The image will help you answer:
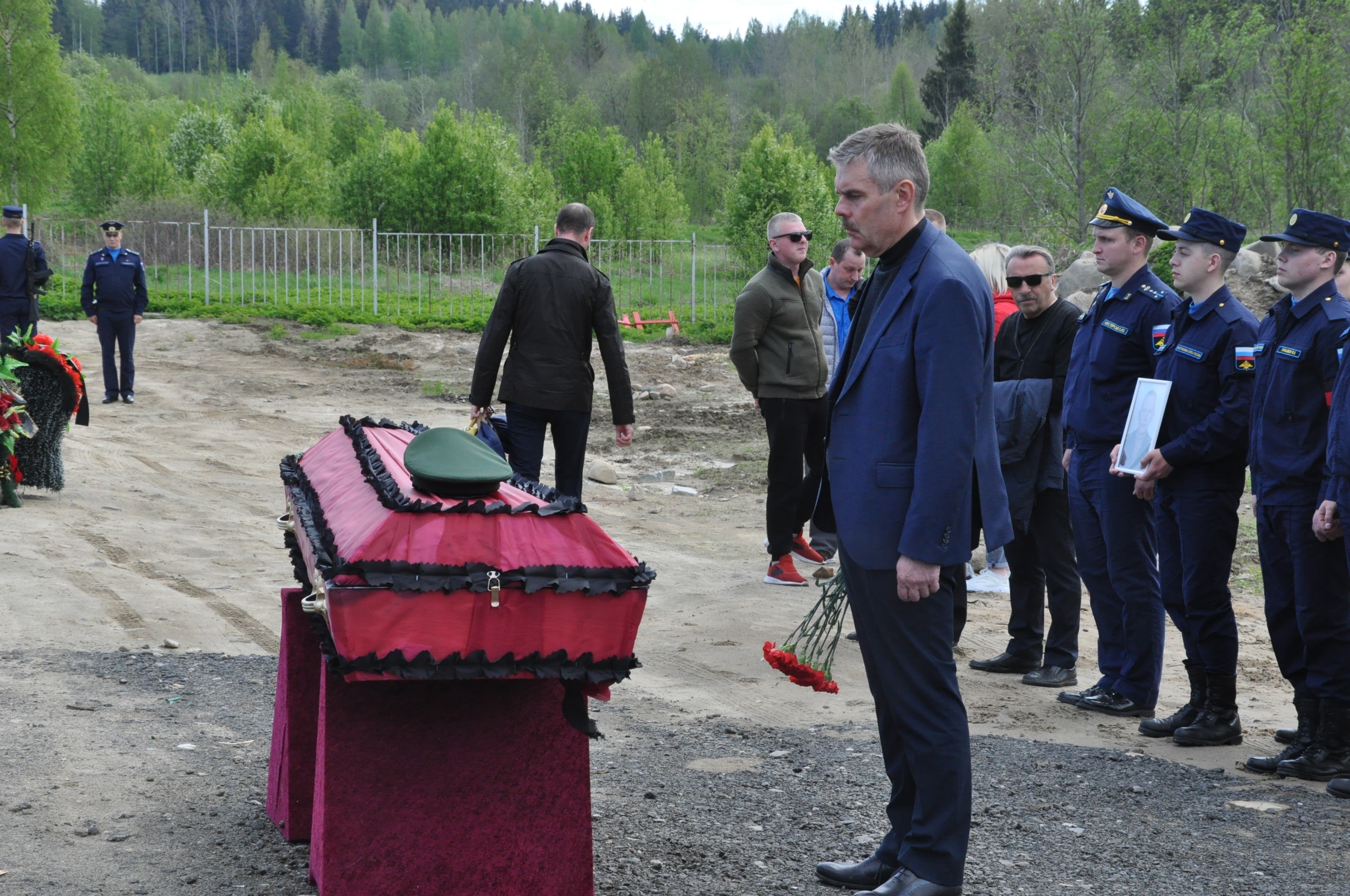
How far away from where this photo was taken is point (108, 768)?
152 inches

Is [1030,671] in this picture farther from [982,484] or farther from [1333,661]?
[982,484]

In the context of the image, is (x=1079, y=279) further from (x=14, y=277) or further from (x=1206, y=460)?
(x=1206, y=460)

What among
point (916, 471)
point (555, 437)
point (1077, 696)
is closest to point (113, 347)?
point (555, 437)

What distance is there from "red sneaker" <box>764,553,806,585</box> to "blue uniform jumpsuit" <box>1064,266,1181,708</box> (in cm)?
233

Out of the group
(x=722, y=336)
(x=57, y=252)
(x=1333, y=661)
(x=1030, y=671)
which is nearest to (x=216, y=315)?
(x=57, y=252)

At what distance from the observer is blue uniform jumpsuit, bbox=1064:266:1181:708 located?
16.0ft

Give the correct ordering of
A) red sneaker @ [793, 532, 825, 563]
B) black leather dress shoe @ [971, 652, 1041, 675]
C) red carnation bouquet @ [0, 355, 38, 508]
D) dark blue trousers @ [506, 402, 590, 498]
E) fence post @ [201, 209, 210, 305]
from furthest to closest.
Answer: fence post @ [201, 209, 210, 305]
red carnation bouquet @ [0, 355, 38, 508]
red sneaker @ [793, 532, 825, 563]
dark blue trousers @ [506, 402, 590, 498]
black leather dress shoe @ [971, 652, 1041, 675]

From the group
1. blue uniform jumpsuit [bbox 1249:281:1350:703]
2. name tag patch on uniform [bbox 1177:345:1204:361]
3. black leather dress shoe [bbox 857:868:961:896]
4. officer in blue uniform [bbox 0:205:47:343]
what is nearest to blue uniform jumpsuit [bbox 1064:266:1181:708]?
name tag patch on uniform [bbox 1177:345:1204:361]

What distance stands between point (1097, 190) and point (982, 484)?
23.9 meters

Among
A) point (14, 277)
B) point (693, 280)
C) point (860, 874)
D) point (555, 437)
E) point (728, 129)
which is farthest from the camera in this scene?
point (728, 129)

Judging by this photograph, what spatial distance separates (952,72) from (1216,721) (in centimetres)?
6417

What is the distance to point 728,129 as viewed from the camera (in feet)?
209

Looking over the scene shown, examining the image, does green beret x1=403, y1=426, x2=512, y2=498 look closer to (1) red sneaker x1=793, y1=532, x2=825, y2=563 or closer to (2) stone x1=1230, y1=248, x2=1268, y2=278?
(1) red sneaker x1=793, y1=532, x2=825, y2=563

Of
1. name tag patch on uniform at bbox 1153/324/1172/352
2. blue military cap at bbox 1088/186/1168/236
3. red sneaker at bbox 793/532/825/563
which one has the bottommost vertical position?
red sneaker at bbox 793/532/825/563
